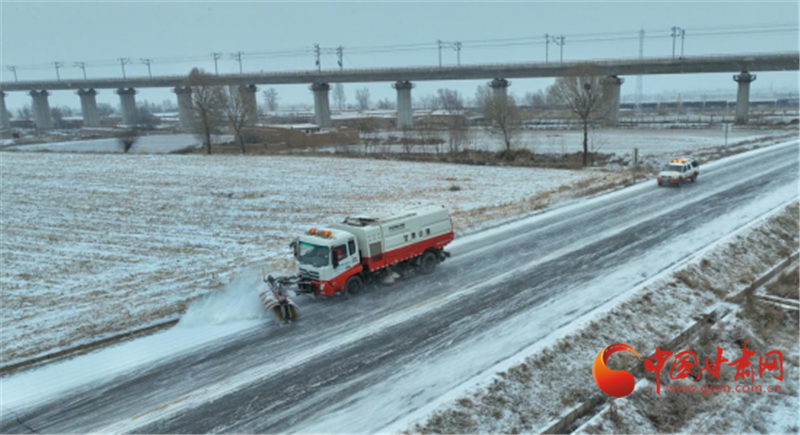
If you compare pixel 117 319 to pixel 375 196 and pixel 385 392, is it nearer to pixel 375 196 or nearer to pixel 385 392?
pixel 385 392

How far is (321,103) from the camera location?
401 feet

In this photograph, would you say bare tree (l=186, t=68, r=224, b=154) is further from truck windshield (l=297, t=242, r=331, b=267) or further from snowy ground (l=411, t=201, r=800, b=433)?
snowy ground (l=411, t=201, r=800, b=433)

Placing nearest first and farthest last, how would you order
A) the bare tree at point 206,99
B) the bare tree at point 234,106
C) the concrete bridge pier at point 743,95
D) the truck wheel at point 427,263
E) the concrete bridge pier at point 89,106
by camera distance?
the truck wheel at point 427,263 → the bare tree at point 206,99 → the bare tree at point 234,106 → the concrete bridge pier at point 743,95 → the concrete bridge pier at point 89,106

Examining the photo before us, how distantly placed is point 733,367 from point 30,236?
32.1m

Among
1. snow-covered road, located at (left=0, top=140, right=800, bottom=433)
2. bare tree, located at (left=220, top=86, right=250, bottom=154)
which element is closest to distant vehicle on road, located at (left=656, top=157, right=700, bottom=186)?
snow-covered road, located at (left=0, top=140, right=800, bottom=433)

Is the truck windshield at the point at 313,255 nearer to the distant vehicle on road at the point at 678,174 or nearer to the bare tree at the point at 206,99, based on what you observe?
the distant vehicle on road at the point at 678,174

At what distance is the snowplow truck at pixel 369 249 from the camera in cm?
1795

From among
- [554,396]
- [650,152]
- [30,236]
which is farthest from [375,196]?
[650,152]

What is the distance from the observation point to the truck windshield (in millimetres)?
17875

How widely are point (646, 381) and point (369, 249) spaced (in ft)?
31.3

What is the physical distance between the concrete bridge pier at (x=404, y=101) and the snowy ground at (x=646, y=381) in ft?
339

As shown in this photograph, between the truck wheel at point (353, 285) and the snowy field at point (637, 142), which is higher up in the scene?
the snowy field at point (637, 142)

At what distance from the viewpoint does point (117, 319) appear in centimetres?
1747

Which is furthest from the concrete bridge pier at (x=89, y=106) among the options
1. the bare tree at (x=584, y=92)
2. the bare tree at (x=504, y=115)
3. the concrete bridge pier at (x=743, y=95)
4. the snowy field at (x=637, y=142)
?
the concrete bridge pier at (x=743, y=95)
